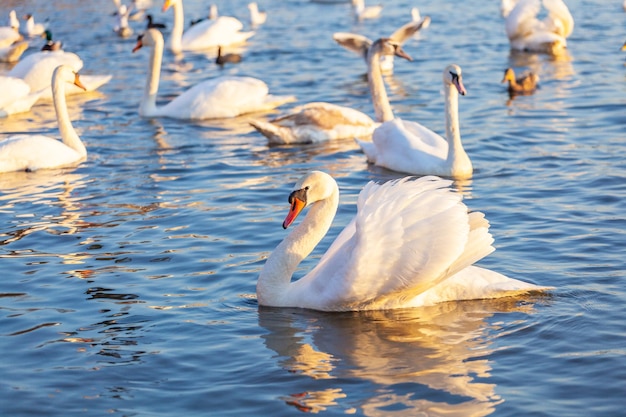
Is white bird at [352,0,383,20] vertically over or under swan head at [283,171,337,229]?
over

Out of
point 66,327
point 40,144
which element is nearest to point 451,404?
point 66,327

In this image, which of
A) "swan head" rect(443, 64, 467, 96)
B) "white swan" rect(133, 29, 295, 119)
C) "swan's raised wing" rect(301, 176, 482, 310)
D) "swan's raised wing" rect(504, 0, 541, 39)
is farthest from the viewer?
"swan's raised wing" rect(504, 0, 541, 39)

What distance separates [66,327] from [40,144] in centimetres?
540

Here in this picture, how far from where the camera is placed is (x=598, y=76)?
663 inches

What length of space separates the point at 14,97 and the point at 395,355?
1030 centimetres

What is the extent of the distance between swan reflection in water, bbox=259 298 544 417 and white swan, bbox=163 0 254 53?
611 inches

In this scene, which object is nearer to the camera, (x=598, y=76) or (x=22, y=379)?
(x=22, y=379)

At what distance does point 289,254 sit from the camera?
7.70m

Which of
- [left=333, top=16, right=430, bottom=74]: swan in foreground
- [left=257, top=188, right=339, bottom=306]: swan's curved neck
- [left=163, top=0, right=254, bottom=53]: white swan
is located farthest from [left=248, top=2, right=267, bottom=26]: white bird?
[left=257, top=188, right=339, bottom=306]: swan's curved neck

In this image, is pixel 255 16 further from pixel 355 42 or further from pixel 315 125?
pixel 315 125

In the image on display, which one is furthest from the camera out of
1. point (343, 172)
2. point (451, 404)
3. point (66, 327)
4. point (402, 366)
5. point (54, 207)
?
point (343, 172)

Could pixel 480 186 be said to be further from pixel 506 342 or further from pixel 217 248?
pixel 506 342

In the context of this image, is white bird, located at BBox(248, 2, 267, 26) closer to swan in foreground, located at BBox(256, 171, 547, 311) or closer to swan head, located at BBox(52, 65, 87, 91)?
swan head, located at BBox(52, 65, 87, 91)

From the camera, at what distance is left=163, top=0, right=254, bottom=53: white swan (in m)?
22.4
